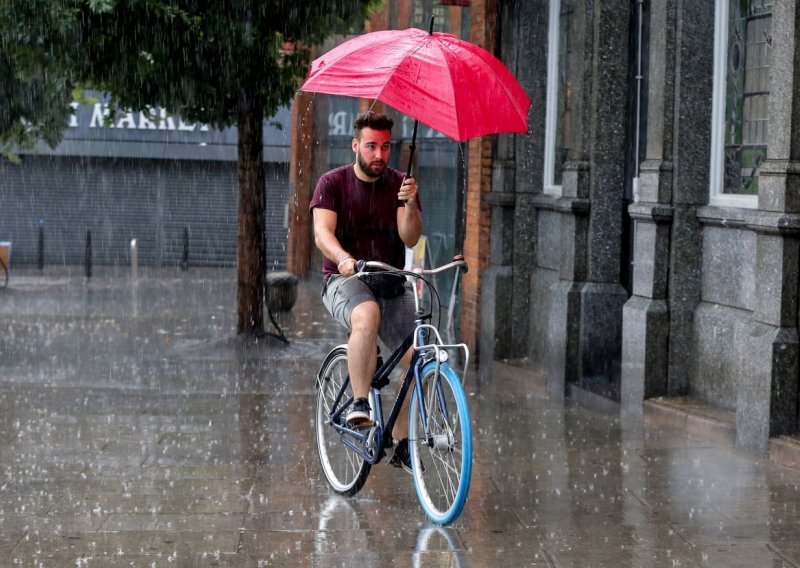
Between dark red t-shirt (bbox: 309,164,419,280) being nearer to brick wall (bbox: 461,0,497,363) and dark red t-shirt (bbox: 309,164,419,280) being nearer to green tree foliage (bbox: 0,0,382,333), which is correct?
green tree foliage (bbox: 0,0,382,333)

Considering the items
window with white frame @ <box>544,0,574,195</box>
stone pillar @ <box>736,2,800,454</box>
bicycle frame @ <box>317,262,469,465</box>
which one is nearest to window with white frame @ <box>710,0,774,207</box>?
stone pillar @ <box>736,2,800,454</box>

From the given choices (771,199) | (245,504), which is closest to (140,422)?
(245,504)

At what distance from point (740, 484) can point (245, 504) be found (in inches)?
106

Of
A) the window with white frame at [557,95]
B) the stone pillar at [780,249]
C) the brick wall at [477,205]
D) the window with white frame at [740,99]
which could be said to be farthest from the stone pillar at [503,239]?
the stone pillar at [780,249]

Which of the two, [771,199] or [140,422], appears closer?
[771,199]

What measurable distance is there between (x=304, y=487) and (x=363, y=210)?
1.57 metres

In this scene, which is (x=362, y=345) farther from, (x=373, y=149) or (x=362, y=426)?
(x=373, y=149)

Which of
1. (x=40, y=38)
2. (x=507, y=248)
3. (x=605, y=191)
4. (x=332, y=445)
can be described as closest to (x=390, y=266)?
(x=332, y=445)

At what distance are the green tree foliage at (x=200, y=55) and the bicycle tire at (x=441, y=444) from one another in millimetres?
6773

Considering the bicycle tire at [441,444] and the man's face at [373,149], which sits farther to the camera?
the man's face at [373,149]

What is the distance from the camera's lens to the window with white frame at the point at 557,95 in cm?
1202

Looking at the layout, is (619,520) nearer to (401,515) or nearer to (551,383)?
(401,515)

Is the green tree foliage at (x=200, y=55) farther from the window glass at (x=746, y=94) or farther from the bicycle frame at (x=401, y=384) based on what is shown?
the bicycle frame at (x=401, y=384)

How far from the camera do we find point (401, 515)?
6.62m
